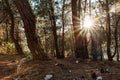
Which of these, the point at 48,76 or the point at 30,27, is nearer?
the point at 48,76

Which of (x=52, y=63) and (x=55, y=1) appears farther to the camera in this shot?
(x=55, y=1)

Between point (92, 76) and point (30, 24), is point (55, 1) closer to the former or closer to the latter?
point (30, 24)

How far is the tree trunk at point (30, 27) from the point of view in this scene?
4988mm

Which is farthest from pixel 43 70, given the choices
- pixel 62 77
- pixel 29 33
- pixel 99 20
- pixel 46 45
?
pixel 46 45

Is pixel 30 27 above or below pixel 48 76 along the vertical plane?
above

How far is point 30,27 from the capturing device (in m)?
5.10

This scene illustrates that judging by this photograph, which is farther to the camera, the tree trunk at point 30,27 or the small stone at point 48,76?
the tree trunk at point 30,27

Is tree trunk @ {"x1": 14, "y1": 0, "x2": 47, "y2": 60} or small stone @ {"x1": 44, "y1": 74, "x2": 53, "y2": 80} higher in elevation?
tree trunk @ {"x1": 14, "y1": 0, "x2": 47, "y2": 60}

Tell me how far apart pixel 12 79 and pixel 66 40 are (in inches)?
824

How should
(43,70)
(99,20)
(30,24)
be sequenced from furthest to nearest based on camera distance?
(99,20)
(30,24)
(43,70)

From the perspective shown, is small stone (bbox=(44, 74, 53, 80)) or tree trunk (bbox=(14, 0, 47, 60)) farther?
Answer: tree trunk (bbox=(14, 0, 47, 60))

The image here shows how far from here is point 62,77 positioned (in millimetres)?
4320

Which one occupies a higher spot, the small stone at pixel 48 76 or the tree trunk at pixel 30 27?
the tree trunk at pixel 30 27

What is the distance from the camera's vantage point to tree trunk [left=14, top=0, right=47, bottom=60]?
4.99 metres
